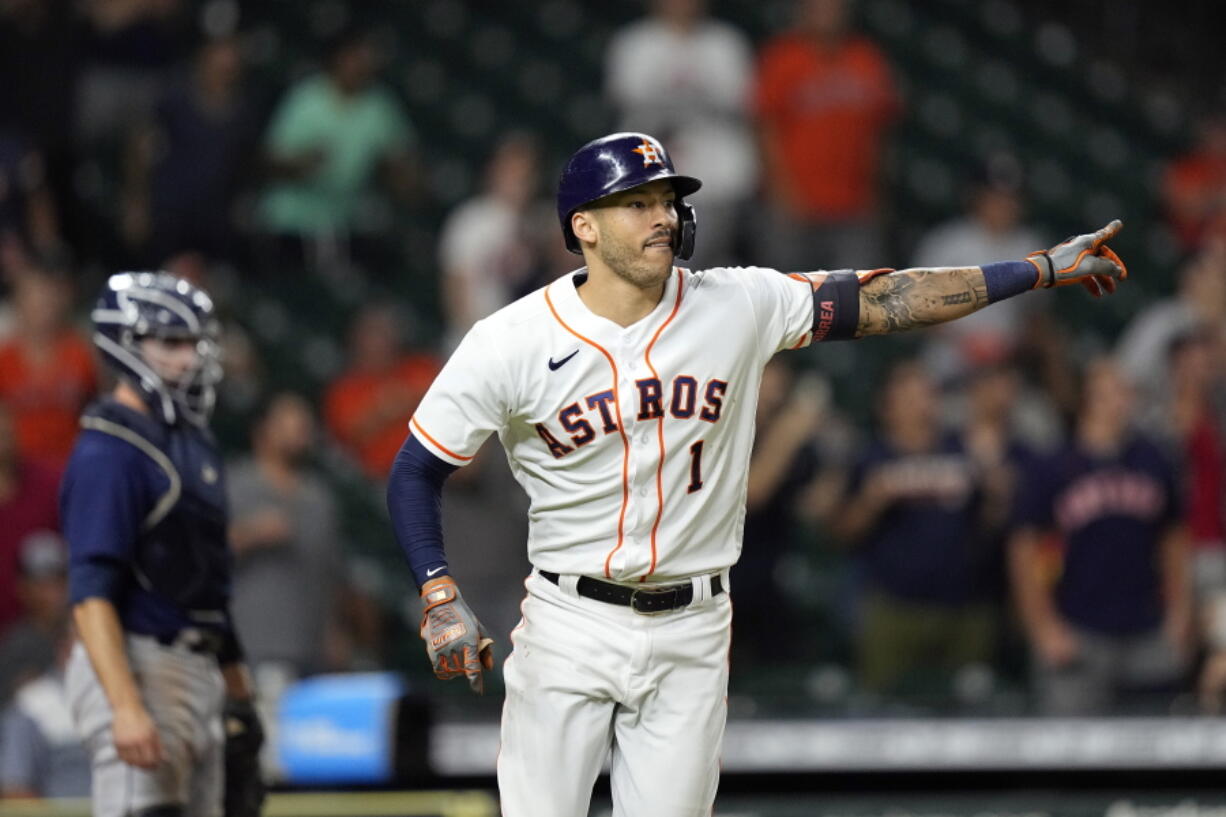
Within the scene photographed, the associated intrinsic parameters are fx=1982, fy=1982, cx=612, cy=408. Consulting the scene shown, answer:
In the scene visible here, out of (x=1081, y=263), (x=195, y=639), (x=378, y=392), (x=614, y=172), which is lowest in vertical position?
(x=195, y=639)

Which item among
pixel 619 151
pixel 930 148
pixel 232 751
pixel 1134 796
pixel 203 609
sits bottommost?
pixel 1134 796

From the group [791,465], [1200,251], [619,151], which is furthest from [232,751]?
[1200,251]

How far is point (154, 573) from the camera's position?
17.4 feet

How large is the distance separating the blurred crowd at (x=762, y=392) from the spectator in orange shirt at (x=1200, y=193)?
0.08 ft

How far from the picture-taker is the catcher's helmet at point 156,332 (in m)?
5.44

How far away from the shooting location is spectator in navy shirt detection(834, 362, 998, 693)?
8.62 metres

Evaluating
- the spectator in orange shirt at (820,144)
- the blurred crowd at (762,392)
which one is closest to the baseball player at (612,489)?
the blurred crowd at (762,392)

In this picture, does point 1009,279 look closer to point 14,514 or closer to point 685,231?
point 685,231

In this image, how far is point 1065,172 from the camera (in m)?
12.8

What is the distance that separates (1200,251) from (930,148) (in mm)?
2258

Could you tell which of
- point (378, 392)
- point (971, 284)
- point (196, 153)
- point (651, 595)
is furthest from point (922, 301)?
point (196, 153)

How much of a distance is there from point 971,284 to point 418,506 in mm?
1468

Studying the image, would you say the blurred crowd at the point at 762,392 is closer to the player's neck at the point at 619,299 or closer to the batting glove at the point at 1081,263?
the batting glove at the point at 1081,263

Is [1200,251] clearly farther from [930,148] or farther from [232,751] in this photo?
[232,751]
